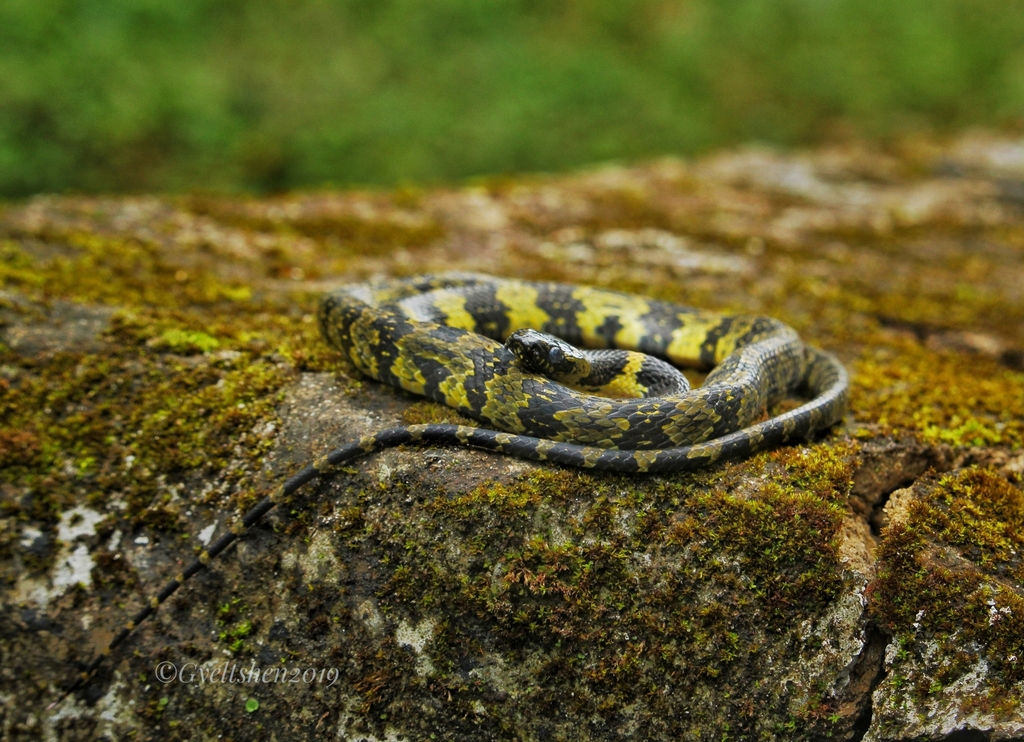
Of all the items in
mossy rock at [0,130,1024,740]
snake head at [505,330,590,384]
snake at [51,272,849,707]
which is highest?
snake head at [505,330,590,384]

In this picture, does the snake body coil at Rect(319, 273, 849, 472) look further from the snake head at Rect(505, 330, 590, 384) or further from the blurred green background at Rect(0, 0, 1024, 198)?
→ the blurred green background at Rect(0, 0, 1024, 198)

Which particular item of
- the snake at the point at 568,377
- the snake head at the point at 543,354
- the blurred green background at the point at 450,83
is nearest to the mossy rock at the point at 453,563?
the snake at the point at 568,377

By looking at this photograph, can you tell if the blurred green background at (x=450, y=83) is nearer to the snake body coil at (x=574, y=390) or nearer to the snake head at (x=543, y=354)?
the snake body coil at (x=574, y=390)

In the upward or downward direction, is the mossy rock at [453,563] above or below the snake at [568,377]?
below

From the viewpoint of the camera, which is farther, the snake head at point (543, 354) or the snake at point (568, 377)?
the snake head at point (543, 354)

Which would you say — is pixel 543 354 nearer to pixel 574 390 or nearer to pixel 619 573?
pixel 574 390

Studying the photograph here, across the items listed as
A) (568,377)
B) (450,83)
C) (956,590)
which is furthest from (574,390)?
(450,83)

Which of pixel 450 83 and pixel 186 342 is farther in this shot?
pixel 450 83

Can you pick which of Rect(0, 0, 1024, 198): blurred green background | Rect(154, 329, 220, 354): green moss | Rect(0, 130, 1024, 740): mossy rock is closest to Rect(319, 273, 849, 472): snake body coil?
Rect(0, 130, 1024, 740): mossy rock
